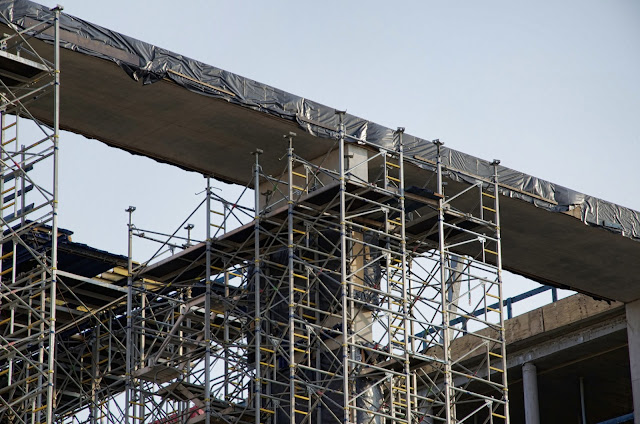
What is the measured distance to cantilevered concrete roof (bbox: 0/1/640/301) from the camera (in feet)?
96.5

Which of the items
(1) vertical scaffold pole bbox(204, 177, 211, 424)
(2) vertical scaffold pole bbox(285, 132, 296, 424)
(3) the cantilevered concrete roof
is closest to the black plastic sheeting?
(3) the cantilevered concrete roof

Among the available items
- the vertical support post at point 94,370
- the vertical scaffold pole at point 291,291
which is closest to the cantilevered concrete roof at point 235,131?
the vertical scaffold pole at point 291,291

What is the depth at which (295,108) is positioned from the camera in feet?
103

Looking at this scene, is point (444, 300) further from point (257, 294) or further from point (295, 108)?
point (295, 108)

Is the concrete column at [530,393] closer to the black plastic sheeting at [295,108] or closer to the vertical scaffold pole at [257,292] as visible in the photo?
the black plastic sheeting at [295,108]

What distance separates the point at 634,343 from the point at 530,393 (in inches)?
189

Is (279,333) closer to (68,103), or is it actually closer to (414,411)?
(414,411)

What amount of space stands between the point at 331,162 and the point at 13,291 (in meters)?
9.41

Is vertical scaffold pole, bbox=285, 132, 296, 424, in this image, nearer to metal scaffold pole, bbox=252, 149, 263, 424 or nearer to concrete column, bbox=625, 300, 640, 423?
metal scaffold pole, bbox=252, 149, 263, 424

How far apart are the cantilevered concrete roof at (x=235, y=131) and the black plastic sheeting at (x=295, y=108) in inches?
1.0

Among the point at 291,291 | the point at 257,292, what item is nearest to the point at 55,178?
the point at 257,292

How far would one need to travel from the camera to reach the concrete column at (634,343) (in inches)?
1518

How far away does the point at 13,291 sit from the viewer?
26453 mm

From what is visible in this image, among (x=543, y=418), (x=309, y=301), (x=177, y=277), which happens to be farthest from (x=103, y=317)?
(x=543, y=418)
